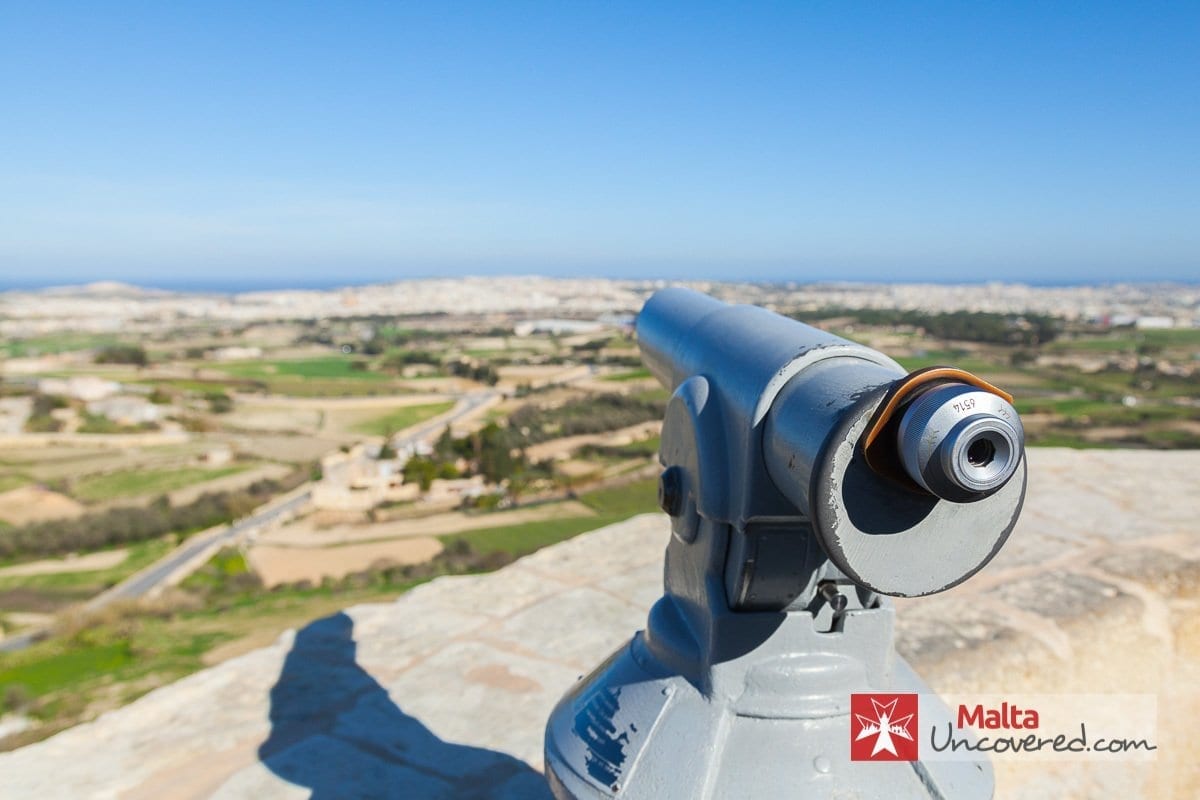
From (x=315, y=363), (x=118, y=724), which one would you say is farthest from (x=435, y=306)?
(x=118, y=724)

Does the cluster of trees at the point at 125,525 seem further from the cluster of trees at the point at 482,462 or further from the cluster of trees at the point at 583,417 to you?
the cluster of trees at the point at 583,417

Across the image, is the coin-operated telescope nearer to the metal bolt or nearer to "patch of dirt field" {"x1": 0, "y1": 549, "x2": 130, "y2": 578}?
the metal bolt

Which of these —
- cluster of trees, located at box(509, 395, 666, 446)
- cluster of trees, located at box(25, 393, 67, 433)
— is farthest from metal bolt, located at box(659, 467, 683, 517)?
cluster of trees, located at box(25, 393, 67, 433)

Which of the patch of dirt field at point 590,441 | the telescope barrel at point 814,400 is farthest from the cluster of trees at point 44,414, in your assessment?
the telescope barrel at point 814,400

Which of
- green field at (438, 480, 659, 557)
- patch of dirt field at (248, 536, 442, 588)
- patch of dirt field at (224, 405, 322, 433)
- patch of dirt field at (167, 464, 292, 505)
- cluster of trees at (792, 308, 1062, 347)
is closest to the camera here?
green field at (438, 480, 659, 557)

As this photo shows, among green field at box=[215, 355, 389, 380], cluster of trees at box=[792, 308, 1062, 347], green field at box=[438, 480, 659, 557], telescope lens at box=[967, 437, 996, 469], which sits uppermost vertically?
telescope lens at box=[967, 437, 996, 469]

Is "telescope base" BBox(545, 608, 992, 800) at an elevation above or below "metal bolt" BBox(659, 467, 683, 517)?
below
